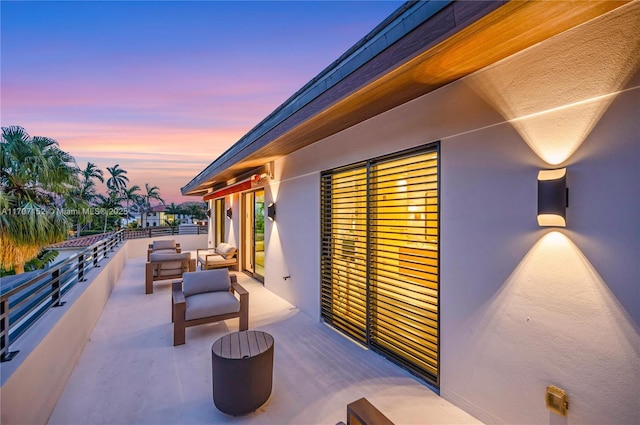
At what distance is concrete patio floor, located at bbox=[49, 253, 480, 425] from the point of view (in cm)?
278

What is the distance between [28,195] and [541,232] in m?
13.8

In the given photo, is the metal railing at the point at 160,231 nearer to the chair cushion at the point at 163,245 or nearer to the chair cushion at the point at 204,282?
the chair cushion at the point at 163,245

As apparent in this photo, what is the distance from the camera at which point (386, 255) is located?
4.02 metres

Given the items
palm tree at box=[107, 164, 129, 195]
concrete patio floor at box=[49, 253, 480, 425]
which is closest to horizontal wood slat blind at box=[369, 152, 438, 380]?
concrete patio floor at box=[49, 253, 480, 425]

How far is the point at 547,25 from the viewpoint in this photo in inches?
75.4

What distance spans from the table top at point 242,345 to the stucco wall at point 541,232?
6.35ft

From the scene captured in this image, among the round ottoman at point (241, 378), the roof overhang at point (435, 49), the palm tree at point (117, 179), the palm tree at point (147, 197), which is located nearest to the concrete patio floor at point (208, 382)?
the round ottoman at point (241, 378)

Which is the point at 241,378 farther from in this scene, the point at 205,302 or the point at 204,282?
the point at 204,282

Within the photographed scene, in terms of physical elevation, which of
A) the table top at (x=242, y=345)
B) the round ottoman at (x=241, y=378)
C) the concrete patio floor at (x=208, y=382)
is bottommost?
the concrete patio floor at (x=208, y=382)

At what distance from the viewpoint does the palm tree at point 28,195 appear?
880cm

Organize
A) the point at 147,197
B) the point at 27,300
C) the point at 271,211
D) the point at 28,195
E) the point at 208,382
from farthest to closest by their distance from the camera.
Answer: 1. the point at 147,197
2. the point at 28,195
3. the point at 271,211
4. the point at 208,382
5. the point at 27,300

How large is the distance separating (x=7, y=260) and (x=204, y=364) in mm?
9267

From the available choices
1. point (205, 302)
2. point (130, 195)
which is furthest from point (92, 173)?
point (205, 302)

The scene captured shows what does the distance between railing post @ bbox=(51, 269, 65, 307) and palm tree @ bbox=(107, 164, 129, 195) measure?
45503 mm
